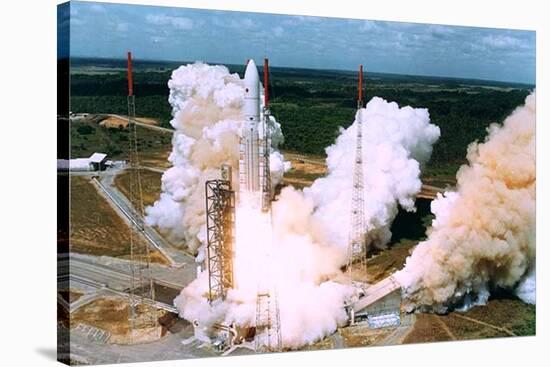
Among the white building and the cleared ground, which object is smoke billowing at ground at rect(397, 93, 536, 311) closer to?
the cleared ground

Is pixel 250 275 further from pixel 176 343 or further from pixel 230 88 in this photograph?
pixel 230 88

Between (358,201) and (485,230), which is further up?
(358,201)

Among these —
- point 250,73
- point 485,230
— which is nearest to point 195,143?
point 250,73

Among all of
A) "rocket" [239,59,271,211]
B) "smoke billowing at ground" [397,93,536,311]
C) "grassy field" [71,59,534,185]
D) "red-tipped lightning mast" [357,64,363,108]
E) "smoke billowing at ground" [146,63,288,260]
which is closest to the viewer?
"grassy field" [71,59,534,185]

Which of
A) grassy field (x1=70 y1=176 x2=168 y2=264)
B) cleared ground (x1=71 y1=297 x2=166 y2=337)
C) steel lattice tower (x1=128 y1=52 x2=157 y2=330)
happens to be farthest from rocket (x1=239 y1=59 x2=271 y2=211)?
cleared ground (x1=71 y1=297 x2=166 y2=337)

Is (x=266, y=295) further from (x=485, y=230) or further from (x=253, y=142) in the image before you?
(x=485, y=230)

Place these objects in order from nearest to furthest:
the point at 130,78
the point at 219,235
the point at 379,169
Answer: the point at 130,78
the point at 219,235
the point at 379,169
